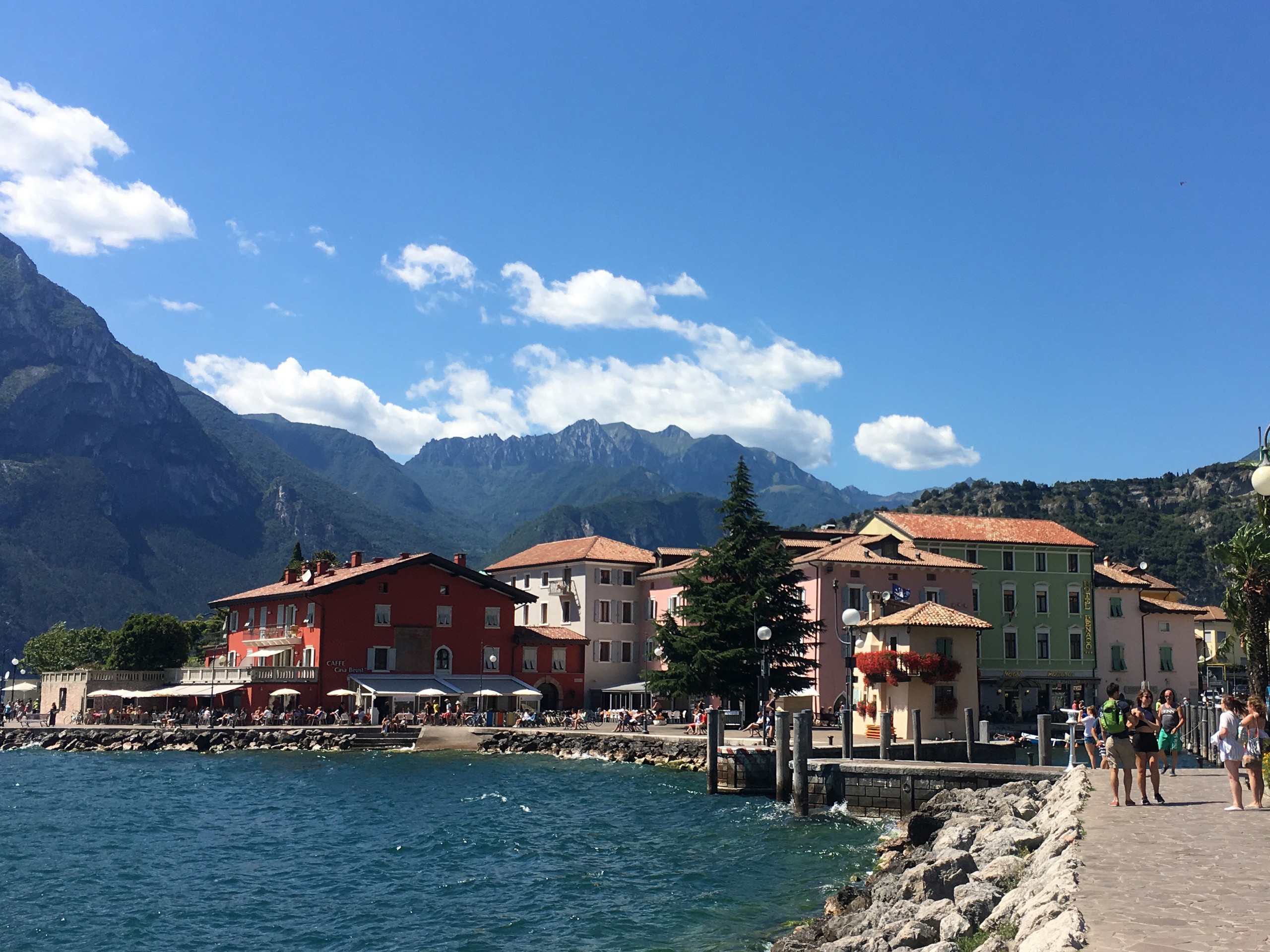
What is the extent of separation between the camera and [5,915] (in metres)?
20.5

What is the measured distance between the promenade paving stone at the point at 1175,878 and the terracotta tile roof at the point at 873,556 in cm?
4167

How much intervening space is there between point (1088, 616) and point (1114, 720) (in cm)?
5716

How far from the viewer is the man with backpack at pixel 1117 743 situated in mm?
16703

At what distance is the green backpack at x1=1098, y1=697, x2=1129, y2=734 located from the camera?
655 inches

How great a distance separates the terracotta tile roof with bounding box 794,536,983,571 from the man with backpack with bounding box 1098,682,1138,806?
41.1 metres

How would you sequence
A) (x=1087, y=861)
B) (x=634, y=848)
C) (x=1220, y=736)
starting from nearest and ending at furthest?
(x=1087, y=861), (x=1220, y=736), (x=634, y=848)

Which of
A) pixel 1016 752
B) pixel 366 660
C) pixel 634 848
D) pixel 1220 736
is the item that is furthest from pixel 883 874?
pixel 366 660

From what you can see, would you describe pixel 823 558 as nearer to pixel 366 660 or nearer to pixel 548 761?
pixel 548 761

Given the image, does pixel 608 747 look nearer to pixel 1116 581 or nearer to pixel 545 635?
pixel 545 635

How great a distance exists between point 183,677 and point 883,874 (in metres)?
57.7

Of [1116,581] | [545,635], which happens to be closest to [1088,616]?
[1116,581]

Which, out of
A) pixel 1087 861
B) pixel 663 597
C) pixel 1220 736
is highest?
pixel 663 597

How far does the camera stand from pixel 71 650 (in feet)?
292

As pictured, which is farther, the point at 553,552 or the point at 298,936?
the point at 553,552
